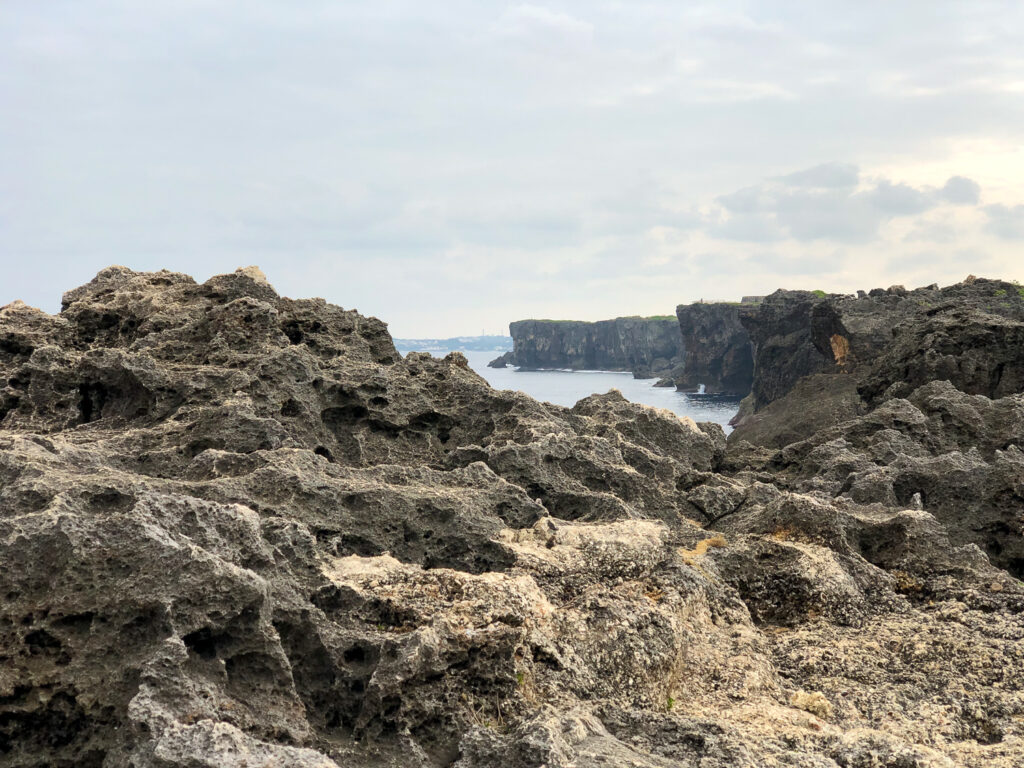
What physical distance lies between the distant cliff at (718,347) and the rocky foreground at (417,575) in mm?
131312

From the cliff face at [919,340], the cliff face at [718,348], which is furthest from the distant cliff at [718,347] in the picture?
the cliff face at [919,340]

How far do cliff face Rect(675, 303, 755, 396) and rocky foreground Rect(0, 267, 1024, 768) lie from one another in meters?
131

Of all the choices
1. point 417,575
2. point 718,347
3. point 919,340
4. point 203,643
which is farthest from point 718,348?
point 203,643

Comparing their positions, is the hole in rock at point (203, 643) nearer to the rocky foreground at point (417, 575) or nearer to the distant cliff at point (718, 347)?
the rocky foreground at point (417, 575)

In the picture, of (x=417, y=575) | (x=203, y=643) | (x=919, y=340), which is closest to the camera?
(x=203, y=643)

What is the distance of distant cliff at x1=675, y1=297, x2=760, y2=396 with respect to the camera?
144 m

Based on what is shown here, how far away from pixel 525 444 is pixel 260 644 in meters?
7.31

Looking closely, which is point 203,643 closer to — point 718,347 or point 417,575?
point 417,575

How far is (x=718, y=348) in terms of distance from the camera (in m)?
148

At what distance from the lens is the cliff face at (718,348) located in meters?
144

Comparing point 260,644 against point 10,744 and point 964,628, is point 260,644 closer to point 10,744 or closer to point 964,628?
point 10,744

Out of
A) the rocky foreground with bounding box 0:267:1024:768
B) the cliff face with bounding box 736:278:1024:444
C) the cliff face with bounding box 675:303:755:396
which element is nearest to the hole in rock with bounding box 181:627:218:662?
the rocky foreground with bounding box 0:267:1024:768

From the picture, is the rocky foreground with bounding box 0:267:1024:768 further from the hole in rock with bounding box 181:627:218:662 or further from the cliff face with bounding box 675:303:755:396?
the cliff face with bounding box 675:303:755:396

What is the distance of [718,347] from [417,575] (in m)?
144
